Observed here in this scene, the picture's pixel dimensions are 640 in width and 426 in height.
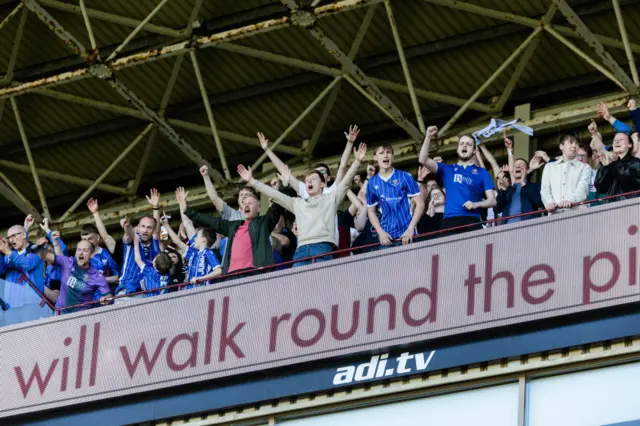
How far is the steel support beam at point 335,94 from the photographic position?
1075 inches

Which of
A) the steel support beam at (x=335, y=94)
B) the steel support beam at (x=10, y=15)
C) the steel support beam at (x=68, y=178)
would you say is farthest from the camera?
the steel support beam at (x=68, y=178)

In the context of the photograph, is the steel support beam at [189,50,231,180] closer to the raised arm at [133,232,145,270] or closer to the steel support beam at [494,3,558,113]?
the steel support beam at [494,3,558,113]

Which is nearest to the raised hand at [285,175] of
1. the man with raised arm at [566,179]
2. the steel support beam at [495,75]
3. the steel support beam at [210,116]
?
the man with raised arm at [566,179]

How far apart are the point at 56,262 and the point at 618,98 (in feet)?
30.4

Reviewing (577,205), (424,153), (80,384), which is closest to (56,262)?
(80,384)

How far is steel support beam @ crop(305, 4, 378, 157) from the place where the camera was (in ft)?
89.6

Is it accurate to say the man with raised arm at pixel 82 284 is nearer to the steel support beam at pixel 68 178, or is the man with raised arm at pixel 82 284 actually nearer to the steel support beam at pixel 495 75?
the steel support beam at pixel 495 75

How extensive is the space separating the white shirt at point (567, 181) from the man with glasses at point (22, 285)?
7.30m

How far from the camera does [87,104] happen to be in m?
30.0

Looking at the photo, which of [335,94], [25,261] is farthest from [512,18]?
[25,261]

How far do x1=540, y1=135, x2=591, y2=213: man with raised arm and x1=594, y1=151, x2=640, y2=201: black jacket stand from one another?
0.56 feet

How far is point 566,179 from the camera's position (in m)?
19.1

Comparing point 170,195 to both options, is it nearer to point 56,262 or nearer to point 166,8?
point 166,8

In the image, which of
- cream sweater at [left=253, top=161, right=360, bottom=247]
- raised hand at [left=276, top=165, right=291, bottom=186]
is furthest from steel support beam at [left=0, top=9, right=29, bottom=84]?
cream sweater at [left=253, top=161, right=360, bottom=247]
